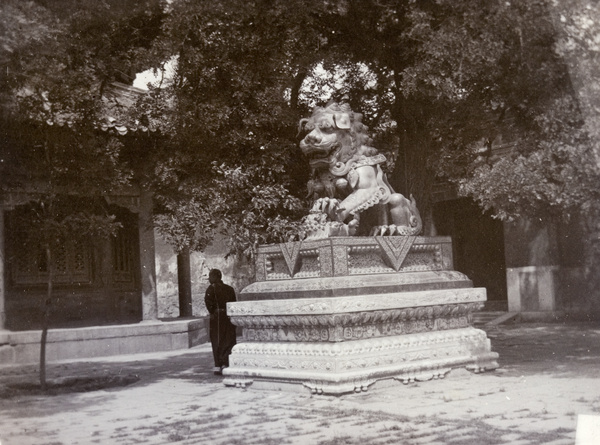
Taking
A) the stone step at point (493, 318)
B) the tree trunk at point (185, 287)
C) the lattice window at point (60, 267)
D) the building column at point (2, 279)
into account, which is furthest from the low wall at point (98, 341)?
the stone step at point (493, 318)

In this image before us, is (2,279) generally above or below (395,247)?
below

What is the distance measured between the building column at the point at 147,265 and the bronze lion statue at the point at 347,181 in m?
6.11

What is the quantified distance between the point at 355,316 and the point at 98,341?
23.4 ft

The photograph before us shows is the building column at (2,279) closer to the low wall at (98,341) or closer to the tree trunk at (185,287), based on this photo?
the low wall at (98,341)

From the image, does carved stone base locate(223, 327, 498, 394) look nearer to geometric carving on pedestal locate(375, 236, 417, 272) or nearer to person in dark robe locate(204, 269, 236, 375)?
geometric carving on pedestal locate(375, 236, 417, 272)

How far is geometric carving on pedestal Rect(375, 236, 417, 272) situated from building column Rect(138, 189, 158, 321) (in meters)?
6.79

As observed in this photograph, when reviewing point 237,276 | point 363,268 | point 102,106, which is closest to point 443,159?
point 363,268

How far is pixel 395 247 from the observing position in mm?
8008

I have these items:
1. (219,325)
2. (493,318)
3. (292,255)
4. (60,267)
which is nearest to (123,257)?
(60,267)

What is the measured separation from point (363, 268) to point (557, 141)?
2407 millimetres

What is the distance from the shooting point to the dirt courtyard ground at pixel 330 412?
5.16 meters

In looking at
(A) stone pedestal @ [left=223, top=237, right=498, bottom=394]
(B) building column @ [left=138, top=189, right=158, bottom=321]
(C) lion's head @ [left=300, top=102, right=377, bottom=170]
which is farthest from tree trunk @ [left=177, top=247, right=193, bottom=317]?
(C) lion's head @ [left=300, top=102, right=377, bottom=170]

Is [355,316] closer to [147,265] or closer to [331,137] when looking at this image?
A: [331,137]

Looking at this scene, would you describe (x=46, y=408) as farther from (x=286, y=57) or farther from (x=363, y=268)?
(x=286, y=57)
